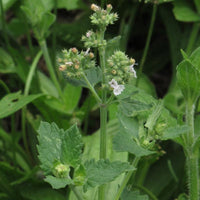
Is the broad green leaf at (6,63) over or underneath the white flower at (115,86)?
underneath

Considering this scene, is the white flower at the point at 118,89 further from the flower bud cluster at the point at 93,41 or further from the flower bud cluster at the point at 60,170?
the flower bud cluster at the point at 60,170

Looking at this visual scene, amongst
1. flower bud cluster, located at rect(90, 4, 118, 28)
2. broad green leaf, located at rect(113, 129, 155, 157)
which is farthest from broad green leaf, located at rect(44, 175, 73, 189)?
flower bud cluster, located at rect(90, 4, 118, 28)

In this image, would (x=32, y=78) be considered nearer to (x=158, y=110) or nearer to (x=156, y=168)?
(x=156, y=168)

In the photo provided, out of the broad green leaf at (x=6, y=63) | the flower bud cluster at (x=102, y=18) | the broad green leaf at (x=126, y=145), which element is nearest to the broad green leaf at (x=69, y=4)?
the broad green leaf at (x=6, y=63)

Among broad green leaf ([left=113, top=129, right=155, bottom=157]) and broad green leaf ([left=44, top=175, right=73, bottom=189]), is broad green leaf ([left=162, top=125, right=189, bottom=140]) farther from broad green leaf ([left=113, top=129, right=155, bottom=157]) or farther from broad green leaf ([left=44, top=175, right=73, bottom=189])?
broad green leaf ([left=44, top=175, right=73, bottom=189])

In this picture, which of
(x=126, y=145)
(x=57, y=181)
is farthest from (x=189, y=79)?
(x=57, y=181)

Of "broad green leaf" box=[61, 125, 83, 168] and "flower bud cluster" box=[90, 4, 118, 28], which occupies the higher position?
"flower bud cluster" box=[90, 4, 118, 28]

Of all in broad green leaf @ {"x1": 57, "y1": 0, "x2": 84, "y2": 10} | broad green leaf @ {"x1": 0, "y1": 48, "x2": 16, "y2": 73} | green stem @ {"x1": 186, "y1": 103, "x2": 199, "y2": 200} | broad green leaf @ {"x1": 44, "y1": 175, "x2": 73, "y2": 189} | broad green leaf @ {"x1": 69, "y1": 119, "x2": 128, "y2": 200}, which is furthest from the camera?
broad green leaf @ {"x1": 57, "y1": 0, "x2": 84, "y2": 10}
